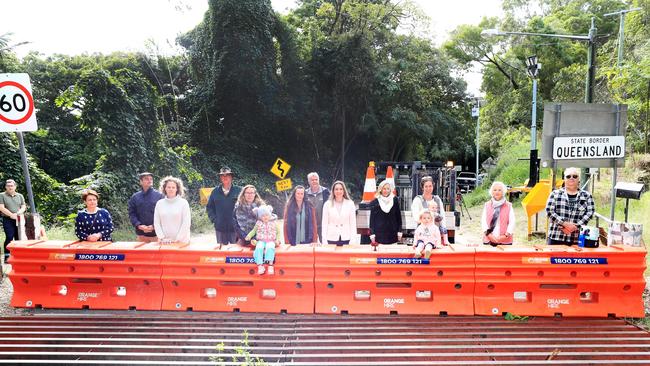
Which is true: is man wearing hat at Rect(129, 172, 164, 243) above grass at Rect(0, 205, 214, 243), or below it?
above

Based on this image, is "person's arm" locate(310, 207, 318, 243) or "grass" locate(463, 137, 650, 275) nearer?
"person's arm" locate(310, 207, 318, 243)

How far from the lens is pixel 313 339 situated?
504 centimetres

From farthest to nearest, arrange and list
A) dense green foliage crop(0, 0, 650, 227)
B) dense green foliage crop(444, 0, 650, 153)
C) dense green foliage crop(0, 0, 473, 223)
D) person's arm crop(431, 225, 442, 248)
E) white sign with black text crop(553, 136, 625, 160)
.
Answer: dense green foliage crop(444, 0, 650, 153)
dense green foliage crop(0, 0, 473, 223)
dense green foliage crop(0, 0, 650, 227)
white sign with black text crop(553, 136, 625, 160)
person's arm crop(431, 225, 442, 248)

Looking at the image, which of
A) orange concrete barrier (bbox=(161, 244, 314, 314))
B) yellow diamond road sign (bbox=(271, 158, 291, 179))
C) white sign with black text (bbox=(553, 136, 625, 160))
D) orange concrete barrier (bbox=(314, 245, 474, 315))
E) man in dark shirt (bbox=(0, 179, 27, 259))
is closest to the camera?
orange concrete barrier (bbox=(314, 245, 474, 315))

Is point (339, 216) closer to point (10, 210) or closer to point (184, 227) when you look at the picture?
point (184, 227)

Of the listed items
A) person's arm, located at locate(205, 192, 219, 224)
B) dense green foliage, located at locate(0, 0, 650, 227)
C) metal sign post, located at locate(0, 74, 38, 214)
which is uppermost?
dense green foliage, located at locate(0, 0, 650, 227)

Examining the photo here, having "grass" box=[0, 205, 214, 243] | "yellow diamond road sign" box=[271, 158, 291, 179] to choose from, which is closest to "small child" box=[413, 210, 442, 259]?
"yellow diamond road sign" box=[271, 158, 291, 179]

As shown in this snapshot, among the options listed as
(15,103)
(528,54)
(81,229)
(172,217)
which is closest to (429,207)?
(172,217)

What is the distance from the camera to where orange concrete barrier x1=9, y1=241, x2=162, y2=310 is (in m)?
6.04

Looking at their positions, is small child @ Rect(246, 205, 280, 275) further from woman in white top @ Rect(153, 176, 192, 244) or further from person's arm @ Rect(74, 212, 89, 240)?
person's arm @ Rect(74, 212, 89, 240)

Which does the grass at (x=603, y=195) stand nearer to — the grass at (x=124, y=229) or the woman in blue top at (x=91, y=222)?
the woman in blue top at (x=91, y=222)

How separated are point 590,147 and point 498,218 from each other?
2089mm

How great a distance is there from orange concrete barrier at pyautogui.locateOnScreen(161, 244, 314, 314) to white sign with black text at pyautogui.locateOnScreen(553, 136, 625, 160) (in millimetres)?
4431

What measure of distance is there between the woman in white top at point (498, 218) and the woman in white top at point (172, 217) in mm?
4518
